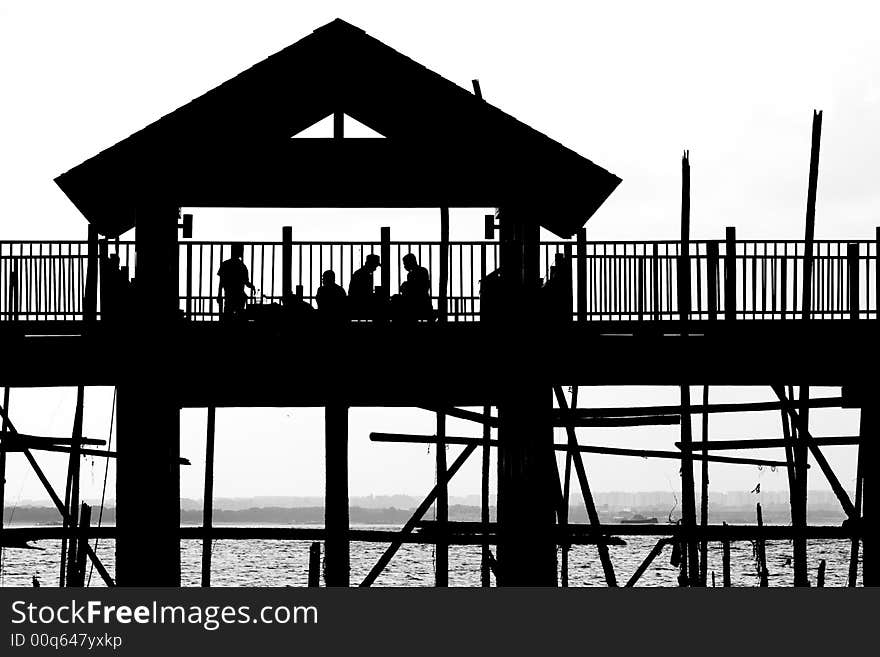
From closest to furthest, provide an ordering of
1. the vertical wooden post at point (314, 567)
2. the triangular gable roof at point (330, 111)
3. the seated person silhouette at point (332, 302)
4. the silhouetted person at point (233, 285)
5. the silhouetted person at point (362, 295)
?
the seated person silhouette at point (332, 302) → the triangular gable roof at point (330, 111) → the silhouetted person at point (362, 295) → the silhouetted person at point (233, 285) → the vertical wooden post at point (314, 567)

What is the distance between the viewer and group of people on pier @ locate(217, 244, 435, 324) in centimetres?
1908

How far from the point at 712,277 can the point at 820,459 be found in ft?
13.5

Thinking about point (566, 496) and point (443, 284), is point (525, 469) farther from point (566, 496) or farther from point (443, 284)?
point (566, 496)

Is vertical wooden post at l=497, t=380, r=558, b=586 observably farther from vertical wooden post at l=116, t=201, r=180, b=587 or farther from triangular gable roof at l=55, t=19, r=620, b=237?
vertical wooden post at l=116, t=201, r=180, b=587

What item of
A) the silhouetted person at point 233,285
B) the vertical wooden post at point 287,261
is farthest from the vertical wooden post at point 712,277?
the silhouetted person at point 233,285

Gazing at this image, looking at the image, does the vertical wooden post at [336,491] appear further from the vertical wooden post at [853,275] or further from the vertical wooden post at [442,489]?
the vertical wooden post at [853,275]

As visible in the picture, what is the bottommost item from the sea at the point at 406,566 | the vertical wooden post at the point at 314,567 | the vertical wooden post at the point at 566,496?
the sea at the point at 406,566

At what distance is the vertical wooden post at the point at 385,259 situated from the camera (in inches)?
804

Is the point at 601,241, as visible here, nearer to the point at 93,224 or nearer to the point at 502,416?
the point at 502,416

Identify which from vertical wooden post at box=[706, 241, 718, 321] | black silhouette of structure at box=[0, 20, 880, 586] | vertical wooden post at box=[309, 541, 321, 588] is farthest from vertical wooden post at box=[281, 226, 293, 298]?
vertical wooden post at box=[309, 541, 321, 588]

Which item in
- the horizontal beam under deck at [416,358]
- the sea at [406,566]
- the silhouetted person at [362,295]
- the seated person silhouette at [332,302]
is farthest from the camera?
the sea at [406,566]

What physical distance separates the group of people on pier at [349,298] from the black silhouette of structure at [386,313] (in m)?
0.07

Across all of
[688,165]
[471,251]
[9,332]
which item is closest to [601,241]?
[471,251]

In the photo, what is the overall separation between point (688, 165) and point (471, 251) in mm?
10727
